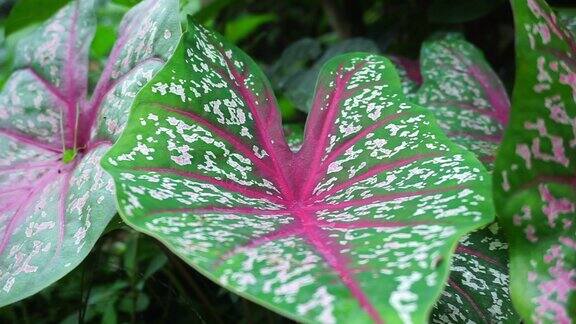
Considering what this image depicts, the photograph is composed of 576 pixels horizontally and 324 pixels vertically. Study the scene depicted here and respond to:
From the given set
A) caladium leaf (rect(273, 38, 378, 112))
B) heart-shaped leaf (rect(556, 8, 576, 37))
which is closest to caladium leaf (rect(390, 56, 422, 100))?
caladium leaf (rect(273, 38, 378, 112))

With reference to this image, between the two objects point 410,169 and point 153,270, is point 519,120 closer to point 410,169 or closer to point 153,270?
point 410,169

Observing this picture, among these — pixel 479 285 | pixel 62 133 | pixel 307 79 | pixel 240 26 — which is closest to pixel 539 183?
pixel 479 285

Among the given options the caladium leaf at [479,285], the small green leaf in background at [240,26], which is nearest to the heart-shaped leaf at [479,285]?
the caladium leaf at [479,285]

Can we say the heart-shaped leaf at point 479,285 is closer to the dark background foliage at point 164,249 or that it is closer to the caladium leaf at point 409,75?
the dark background foliage at point 164,249

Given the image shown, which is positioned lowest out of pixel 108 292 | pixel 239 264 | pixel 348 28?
pixel 108 292

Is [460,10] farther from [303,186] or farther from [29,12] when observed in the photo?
[29,12]

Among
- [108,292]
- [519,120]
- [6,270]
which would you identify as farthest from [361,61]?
[108,292]

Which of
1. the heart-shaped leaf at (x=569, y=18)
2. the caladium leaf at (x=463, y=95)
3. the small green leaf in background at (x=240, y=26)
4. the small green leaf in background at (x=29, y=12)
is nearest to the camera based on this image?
the caladium leaf at (x=463, y=95)
